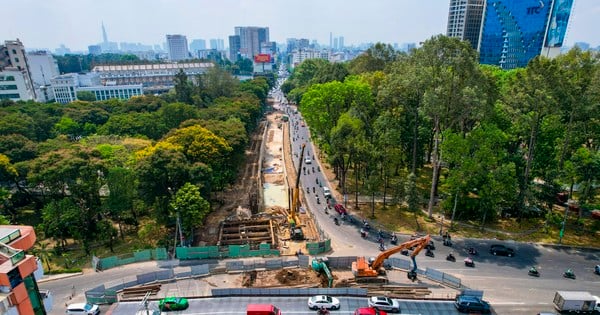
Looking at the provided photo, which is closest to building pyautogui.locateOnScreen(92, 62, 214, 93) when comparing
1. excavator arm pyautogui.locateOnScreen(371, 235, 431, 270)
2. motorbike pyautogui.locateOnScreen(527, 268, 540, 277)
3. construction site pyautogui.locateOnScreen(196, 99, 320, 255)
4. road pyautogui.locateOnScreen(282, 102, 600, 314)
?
construction site pyautogui.locateOnScreen(196, 99, 320, 255)

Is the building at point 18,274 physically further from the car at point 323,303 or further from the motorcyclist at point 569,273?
the motorcyclist at point 569,273

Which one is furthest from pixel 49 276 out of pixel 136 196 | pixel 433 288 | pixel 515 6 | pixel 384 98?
pixel 515 6

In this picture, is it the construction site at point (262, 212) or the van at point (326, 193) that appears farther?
the van at point (326, 193)

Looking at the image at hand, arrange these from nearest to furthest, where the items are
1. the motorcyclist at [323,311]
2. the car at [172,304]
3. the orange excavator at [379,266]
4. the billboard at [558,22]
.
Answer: the motorcyclist at [323,311] < the car at [172,304] < the orange excavator at [379,266] < the billboard at [558,22]

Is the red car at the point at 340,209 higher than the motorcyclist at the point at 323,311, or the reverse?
the motorcyclist at the point at 323,311

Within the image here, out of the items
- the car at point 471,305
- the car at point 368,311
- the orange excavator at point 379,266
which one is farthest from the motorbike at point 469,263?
the car at point 368,311
